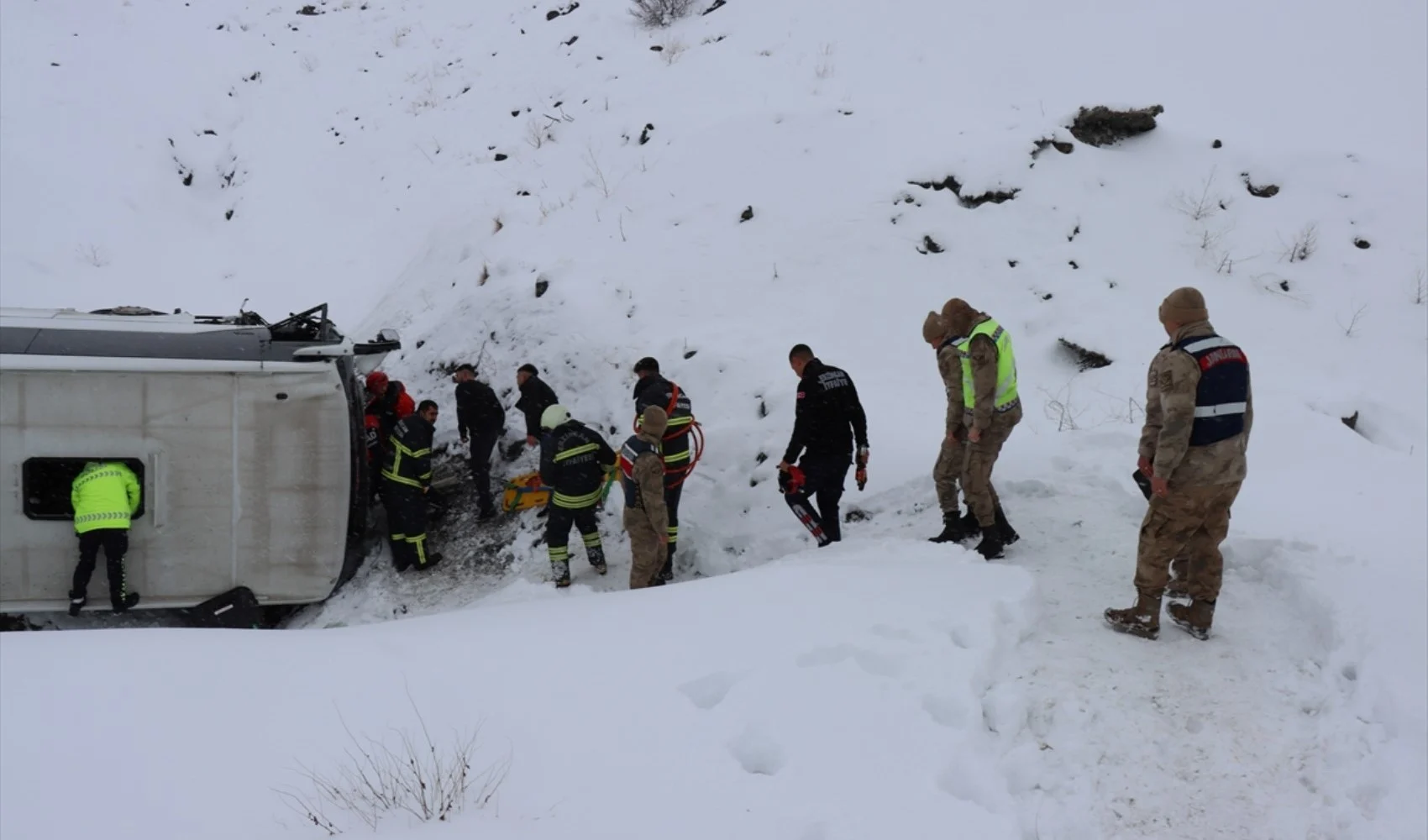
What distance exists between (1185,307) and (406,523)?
677 centimetres

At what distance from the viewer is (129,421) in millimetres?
6934

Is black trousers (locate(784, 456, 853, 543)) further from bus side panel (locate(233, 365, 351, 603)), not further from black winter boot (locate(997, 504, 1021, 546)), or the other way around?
bus side panel (locate(233, 365, 351, 603))

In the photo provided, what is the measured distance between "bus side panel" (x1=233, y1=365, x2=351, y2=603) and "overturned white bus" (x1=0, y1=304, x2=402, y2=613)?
1 centimetres

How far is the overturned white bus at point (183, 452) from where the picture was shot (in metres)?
6.78

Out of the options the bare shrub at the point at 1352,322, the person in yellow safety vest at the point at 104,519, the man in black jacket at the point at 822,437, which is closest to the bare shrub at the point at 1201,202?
the bare shrub at the point at 1352,322

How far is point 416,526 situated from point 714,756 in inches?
212

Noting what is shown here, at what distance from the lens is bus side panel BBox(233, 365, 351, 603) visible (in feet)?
23.9

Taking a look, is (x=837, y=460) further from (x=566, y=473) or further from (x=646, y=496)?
(x=566, y=473)

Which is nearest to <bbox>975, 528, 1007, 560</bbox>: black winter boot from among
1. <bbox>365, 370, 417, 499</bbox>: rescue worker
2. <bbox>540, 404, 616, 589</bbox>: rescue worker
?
<bbox>540, 404, 616, 589</bbox>: rescue worker

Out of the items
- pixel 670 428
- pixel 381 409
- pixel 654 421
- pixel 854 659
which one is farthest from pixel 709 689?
pixel 381 409

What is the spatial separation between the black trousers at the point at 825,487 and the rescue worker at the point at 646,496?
1072 millimetres

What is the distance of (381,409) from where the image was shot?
9.23 meters

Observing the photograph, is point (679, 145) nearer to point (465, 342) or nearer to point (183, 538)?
point (465, 342)

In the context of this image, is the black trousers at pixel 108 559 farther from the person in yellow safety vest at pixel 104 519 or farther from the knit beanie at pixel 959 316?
the knit beanie at pixel 959 316
